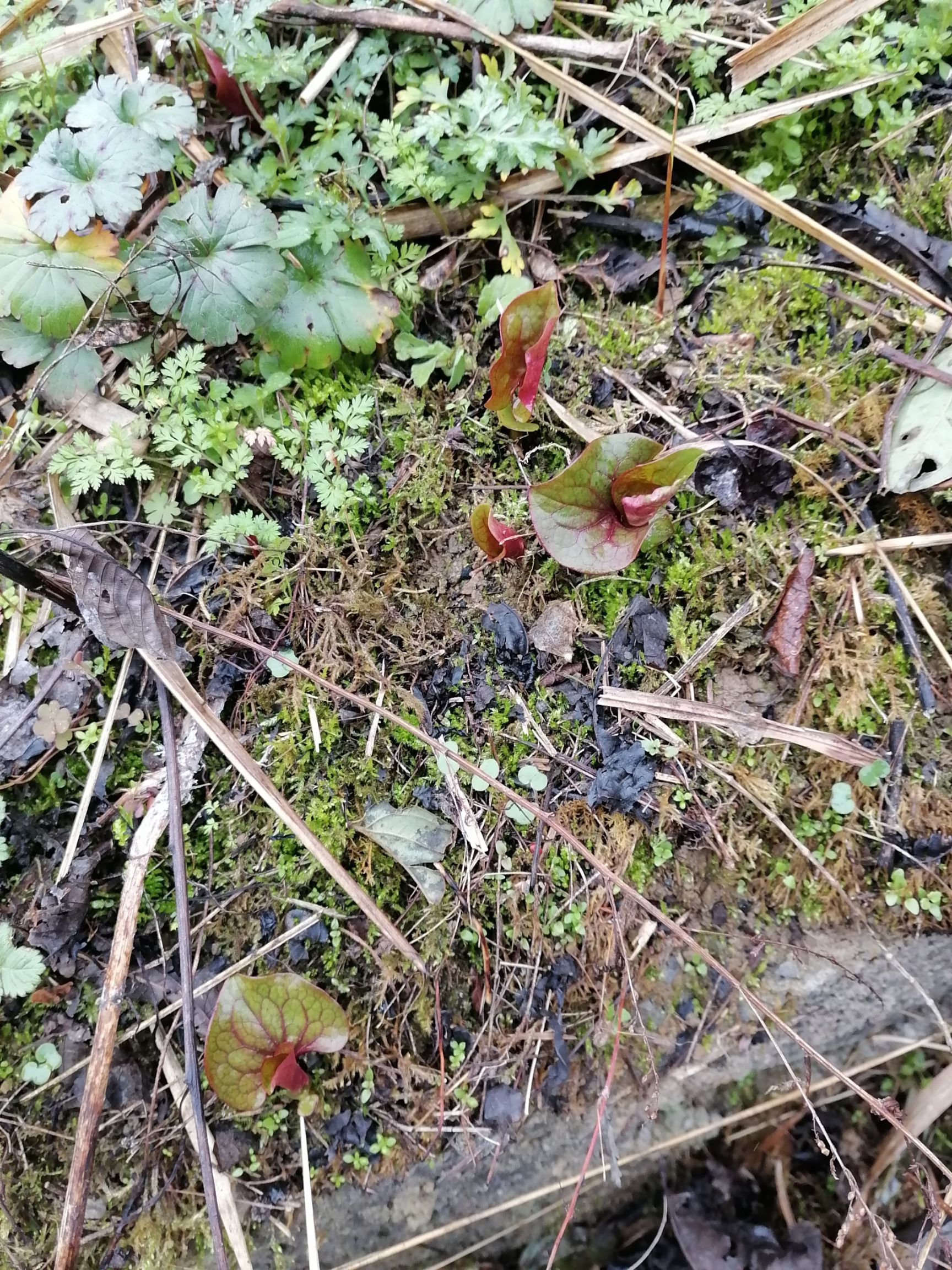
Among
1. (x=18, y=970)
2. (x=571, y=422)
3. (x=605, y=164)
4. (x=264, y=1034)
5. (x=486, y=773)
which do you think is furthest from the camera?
(x=605, y=164)

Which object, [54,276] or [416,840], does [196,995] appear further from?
[54,276]

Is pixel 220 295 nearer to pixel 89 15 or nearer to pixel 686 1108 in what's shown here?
pixel 89 15

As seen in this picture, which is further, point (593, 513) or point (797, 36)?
point (797, 36)

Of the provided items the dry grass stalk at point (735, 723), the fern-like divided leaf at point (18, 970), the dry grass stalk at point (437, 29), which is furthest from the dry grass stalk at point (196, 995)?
the dry grass stalk at point (437, 29)

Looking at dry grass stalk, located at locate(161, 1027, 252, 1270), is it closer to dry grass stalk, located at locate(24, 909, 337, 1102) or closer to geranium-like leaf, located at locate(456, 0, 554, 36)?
dry grass stalk, located at locate(24, 909, 337, 1102)

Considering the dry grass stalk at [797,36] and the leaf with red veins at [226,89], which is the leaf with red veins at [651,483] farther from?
the leaf with red veins at [226,89]

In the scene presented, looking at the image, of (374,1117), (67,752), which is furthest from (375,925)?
(67,752)

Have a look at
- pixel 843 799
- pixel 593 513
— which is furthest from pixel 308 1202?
pixel 593 513
